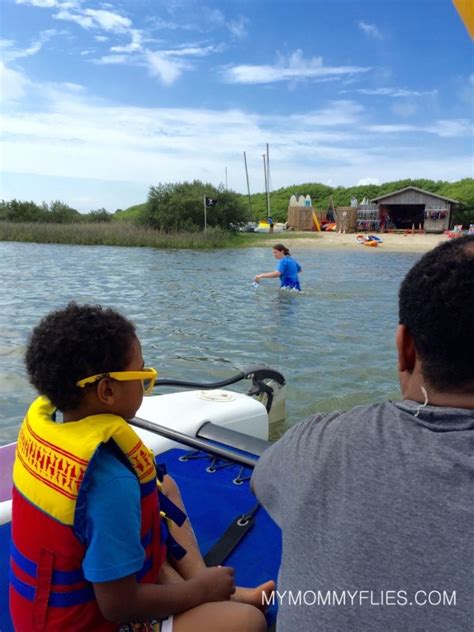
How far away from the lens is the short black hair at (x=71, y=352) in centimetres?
126

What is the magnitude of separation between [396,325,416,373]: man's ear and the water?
12.5 ft

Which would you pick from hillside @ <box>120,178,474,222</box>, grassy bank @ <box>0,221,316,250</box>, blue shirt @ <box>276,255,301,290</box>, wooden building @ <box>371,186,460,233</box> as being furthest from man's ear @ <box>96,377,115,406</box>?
hillside @ <box>120,178,474,222</box>

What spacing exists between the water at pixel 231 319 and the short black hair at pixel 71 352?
10.6 ft

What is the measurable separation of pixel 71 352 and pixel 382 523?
77cm

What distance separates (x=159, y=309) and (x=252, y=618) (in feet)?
32.9

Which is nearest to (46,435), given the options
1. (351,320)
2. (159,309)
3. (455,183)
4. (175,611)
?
(175,611)

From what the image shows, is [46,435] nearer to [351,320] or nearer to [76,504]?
[76,504]

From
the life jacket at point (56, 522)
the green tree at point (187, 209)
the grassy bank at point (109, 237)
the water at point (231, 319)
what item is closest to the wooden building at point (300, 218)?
the green tree at point (187, 209)

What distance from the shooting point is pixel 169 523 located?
1.63 m

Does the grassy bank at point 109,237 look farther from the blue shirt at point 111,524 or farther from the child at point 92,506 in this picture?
the blue shirt at point 111,524

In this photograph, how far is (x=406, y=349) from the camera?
103cm

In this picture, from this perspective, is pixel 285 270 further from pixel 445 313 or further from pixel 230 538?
pixel 445 313

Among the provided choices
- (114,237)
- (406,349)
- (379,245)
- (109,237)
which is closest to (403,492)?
(406,349)

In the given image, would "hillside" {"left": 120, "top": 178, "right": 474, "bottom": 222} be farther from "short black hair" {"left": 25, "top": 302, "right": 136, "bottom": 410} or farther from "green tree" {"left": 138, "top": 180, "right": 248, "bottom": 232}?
"short black hair" {"left": 25, "top": 302, "right": 136, "bottom": 410}
